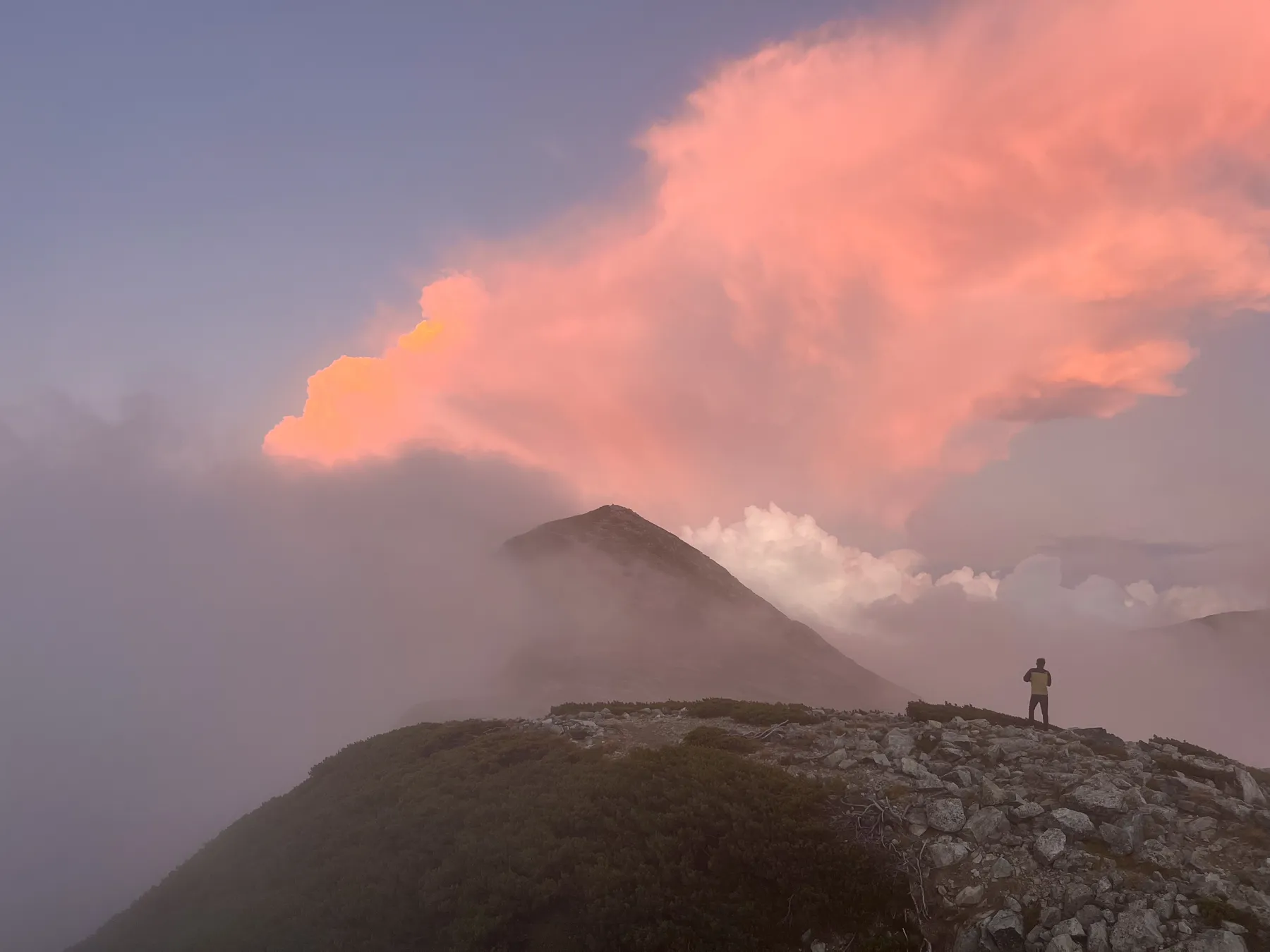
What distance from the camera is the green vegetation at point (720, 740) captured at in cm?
2339

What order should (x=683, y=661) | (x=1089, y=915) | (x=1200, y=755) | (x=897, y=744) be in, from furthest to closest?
(x=683, y=661) → (x=897, y=744) → (x=1200, y=755) → (x=1089, y=915)

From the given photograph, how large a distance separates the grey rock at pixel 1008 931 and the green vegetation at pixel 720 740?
10.4 meters

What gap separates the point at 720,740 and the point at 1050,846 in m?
11.4

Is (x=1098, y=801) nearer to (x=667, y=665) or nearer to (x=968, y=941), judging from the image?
(x=968, y=941)

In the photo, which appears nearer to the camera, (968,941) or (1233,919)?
(1233,919)

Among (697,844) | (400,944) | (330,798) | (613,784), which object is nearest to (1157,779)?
(697,844)

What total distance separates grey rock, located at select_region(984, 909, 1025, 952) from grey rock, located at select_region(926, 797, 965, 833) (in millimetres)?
2710

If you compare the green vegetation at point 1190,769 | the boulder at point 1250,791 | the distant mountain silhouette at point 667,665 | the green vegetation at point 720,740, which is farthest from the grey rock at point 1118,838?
the distant mountain silhouette at point 667,665

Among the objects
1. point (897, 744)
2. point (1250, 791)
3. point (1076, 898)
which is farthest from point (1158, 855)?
point (897, 744)

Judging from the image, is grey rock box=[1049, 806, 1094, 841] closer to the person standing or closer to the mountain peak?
the person standing

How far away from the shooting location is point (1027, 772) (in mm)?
17531

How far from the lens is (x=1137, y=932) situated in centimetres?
1209

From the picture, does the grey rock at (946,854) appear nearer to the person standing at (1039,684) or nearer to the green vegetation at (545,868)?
the green vegetation at (545,868)

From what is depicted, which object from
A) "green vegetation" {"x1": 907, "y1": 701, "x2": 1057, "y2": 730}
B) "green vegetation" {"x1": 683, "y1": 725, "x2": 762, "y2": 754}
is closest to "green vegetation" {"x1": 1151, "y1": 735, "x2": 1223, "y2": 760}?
"green vegetation" {"x1": 907, "y1": 701, "x2": 1057, "y2": 730}
